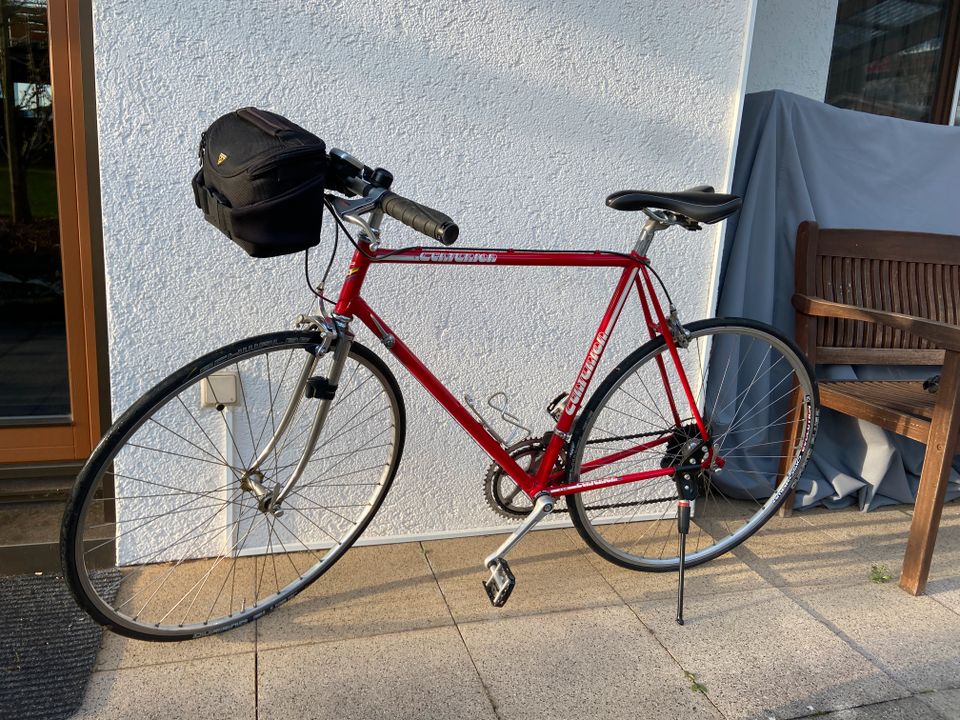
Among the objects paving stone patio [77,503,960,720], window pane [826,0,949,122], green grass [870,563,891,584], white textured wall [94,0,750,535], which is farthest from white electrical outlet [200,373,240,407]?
window pane [826,0,949,122]

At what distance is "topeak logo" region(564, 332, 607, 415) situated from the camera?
7.50 feet

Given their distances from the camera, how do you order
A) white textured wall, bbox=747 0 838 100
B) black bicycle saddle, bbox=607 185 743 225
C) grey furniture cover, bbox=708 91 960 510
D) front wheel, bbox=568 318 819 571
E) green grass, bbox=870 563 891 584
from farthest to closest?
white textured wall, bbox=747 0 838 100 → grey furniture cover, bbox=708 91 960 510 → green grass, bbox=870 563 891 584 → front wheel, bbox=568 318 819 571 → black bicycle saddle, bbox=607 185 743 225

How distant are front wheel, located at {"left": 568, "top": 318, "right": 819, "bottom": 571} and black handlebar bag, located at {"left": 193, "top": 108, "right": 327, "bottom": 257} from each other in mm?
1048

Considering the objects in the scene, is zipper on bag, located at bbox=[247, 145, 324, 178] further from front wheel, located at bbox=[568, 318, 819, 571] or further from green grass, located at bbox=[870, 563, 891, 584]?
green grass, located at bbox=[870, 563, 891, 584]

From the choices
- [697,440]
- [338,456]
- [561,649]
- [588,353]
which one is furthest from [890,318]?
→ [338,456]

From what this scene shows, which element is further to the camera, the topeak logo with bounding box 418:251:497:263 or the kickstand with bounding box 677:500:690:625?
the kickstand with bounding box 677:500:690:625

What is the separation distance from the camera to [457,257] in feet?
6.53

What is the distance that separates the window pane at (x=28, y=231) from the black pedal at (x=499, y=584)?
4.91 feet

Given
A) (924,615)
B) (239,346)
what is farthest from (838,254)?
(239,346)

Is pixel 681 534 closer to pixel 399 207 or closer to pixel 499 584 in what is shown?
pixel 499 584

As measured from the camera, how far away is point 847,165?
3.23m

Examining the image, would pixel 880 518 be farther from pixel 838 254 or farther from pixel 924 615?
pixel 838 254

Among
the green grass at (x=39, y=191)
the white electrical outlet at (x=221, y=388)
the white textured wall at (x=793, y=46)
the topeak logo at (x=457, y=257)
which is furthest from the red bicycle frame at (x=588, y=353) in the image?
the white textured wall at (x=793, y=46)

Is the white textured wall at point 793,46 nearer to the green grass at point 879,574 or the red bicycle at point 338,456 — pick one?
the red bicycle at point 338,456
